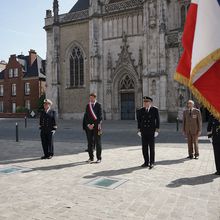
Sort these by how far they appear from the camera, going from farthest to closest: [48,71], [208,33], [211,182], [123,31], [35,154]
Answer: [48,71], [123,31], [35,154], [211,182], [208,33]

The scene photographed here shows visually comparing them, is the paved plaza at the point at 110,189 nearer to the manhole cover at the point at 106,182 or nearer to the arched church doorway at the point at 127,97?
the manhole cover at the point at 106,182

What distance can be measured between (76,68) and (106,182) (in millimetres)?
27495

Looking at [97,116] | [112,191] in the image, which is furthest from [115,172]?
[97,116]

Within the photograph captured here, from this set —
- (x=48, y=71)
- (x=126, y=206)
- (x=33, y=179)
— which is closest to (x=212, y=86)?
(x=126, y=206)

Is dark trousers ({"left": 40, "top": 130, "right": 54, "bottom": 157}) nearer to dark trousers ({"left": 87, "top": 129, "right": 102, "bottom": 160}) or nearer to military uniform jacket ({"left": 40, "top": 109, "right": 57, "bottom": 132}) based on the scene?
military uniform jacket ({"left": 40, "top": 109, "right": 57, "bottom": 132})

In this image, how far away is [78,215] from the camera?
4281 millimetres

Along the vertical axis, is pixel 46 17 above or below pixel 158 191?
above

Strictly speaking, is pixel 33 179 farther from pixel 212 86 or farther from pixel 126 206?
pixel 212 86

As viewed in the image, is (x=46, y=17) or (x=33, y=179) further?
(x=46, y=17)

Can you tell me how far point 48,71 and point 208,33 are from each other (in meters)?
32.0

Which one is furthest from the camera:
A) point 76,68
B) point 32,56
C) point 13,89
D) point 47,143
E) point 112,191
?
point 32,56

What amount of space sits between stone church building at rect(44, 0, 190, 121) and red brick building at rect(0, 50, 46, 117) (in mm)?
11351

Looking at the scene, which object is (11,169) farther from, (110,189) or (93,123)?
Result: (110,189)

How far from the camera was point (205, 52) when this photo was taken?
3.22m
